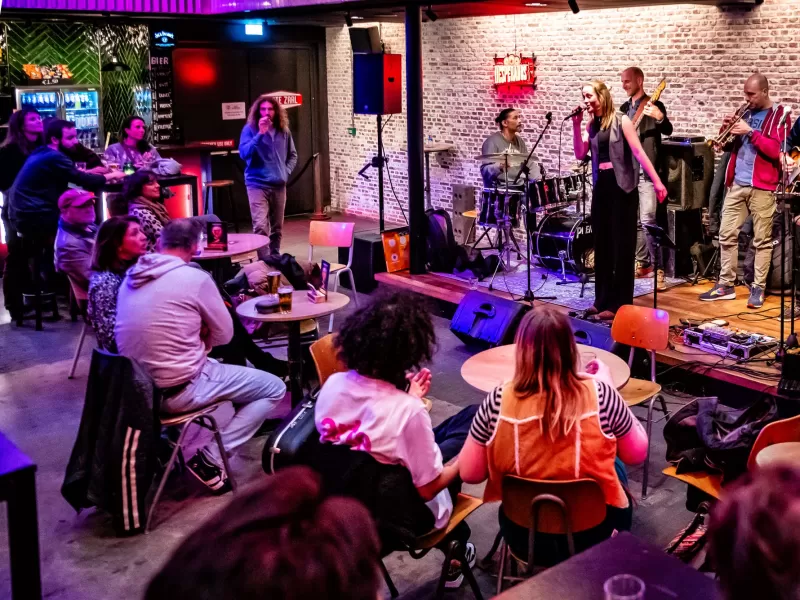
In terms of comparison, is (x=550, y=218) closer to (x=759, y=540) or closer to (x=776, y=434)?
(x=776, y=434)

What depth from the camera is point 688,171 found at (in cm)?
801

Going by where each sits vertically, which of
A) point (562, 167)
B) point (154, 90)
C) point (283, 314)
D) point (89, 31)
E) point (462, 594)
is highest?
point (89, 31)

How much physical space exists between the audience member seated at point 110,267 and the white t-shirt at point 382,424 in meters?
1.87

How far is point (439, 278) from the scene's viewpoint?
26.7 feet

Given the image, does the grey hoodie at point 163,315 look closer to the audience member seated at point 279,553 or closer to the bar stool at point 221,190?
the audience member seated at point 279,553

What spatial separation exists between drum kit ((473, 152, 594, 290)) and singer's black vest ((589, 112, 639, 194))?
128 cm

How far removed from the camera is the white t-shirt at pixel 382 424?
3.13 m

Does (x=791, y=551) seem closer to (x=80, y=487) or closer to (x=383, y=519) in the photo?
(x=383, y=519)

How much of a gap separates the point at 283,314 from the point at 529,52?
5.91 metres

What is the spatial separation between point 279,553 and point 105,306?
3.87m

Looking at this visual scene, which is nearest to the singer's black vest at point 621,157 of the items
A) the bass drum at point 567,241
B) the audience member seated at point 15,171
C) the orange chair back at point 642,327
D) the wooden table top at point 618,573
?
the bass drum at point 567,241

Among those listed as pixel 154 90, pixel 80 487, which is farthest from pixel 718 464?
pixel 154 90

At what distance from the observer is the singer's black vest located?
6.43 m

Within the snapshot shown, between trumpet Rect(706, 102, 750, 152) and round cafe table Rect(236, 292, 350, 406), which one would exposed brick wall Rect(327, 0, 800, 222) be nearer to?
trumpet Rect(706, 102, 750, 152)
